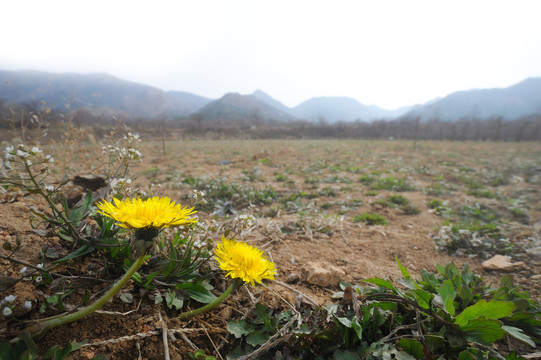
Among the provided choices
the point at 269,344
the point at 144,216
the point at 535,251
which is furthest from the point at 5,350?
the point at 535,251

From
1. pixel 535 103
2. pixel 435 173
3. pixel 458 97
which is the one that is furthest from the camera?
pixel 458 97

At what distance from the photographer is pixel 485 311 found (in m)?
1.20

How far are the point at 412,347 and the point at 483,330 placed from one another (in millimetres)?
402

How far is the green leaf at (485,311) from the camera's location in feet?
3.86

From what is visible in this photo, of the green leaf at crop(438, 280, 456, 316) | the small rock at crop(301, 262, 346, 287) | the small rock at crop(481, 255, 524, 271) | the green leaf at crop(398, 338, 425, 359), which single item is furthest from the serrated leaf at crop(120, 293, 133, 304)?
the small rock at crop(481, 255, 524, 271)

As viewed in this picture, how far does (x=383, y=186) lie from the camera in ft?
21.0

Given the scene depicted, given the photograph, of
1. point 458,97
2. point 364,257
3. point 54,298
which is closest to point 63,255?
point 54,298

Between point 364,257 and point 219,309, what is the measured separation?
1.69 meters

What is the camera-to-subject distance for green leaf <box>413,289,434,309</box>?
49.8 inches

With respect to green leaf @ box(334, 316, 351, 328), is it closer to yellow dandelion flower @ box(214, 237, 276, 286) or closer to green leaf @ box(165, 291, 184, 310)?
yellow dandelion flower @ box(214, 237, 276, 286)

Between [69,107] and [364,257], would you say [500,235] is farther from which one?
[69,107]

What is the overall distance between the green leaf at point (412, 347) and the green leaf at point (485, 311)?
31 cm

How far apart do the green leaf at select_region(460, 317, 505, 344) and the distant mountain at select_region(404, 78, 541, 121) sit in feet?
542

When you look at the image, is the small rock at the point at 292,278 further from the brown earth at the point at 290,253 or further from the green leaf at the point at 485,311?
the green leaf at the point at 485,311
